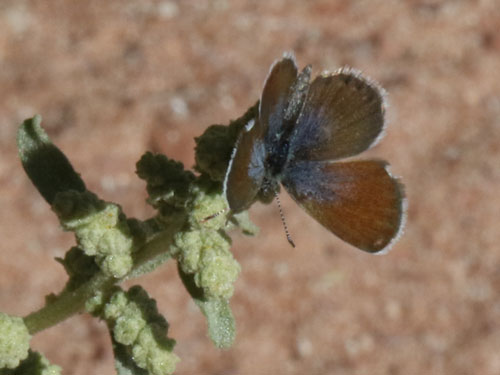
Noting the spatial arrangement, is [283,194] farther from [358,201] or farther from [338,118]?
[358,201]

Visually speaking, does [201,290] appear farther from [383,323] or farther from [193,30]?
[193,30]

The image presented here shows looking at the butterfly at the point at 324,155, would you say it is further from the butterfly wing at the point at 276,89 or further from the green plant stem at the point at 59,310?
the green plant stem at the point at 59,310

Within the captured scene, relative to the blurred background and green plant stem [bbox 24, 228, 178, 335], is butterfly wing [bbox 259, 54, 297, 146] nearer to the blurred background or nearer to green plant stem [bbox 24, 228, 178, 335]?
green plant stem [bbox 24, 228, 178, 335]

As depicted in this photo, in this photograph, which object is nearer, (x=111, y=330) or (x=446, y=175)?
(x=111, y=330)

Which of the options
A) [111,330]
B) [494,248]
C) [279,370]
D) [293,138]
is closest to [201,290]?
[111,330]

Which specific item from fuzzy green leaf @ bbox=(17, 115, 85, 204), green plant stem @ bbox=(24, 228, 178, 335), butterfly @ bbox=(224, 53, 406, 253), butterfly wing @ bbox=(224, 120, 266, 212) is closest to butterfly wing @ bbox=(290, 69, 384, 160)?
butterfly @ bbox=(224, 53, 406, 253)

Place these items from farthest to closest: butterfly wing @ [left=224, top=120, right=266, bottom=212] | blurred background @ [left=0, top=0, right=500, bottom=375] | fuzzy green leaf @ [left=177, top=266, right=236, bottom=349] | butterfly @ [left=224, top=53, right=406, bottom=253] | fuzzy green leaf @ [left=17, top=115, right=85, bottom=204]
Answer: blurred background @ [left=0, top=0, right=500, bottom=375] < fuzzy green leaf @ [left=17, top=115, right=85, bottom=204] < fuzzy green leaf @ [left=177, top=266, right=236, bottom=349] < butterfly @ [left=224, top=53, right=406, bottom=253] < butterfly wing @ [left=224, top=120, right=266, bottom=212]

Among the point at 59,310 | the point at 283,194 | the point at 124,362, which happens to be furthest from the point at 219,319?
the point at 283,194
